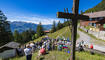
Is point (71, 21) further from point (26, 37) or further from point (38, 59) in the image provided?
point (26, 37)

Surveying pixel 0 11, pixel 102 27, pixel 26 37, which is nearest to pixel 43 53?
pixel 102 27

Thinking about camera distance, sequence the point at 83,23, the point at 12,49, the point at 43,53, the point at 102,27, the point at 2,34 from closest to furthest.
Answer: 1. the point at 43,53
2. the point at 12,49
3. the point at 102,27
4. the point at 2,34
5. the point at 83,23

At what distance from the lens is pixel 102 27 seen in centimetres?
2211

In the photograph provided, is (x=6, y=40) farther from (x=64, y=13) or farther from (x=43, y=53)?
(x=64, y=13)

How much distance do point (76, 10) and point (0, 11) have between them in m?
33.0

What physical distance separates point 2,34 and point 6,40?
2781 mm

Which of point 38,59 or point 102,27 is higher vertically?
point 102,27

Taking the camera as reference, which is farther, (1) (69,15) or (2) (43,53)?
(2) (43,53)

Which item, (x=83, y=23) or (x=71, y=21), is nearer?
(x=71, y=21)

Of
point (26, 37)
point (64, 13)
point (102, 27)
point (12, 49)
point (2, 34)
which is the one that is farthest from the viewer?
point (26, 37)

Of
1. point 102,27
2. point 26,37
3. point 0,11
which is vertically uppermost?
point 0,11

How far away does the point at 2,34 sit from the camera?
25359mm

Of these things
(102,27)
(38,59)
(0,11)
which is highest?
(0,11)

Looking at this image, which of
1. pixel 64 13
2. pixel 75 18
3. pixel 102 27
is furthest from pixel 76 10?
pixel 102 27
